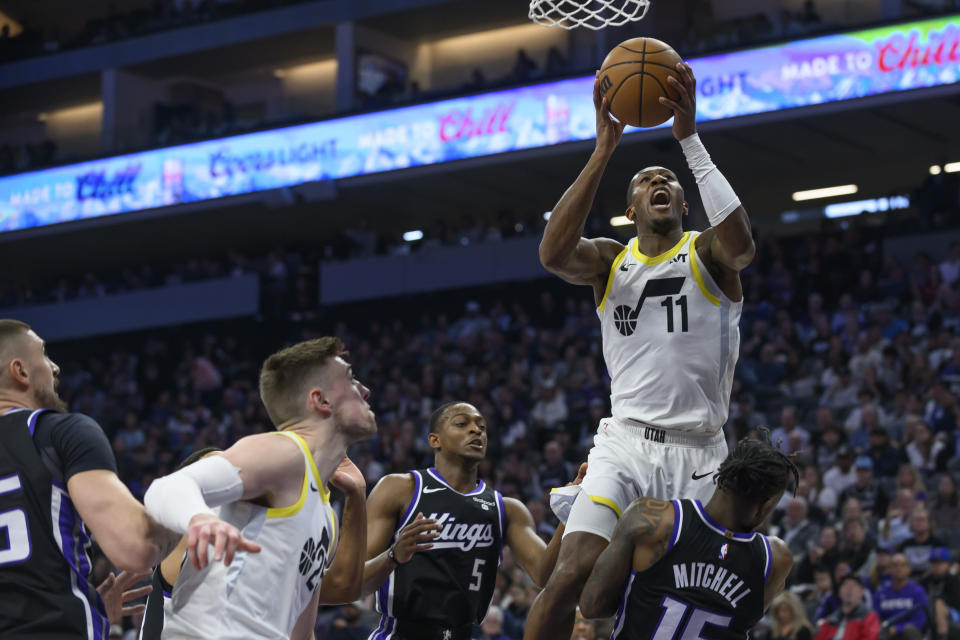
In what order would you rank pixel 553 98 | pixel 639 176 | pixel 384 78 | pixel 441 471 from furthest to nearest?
pixel 384 78
pixel 553 98
pixel 441 471
pixel 639 176

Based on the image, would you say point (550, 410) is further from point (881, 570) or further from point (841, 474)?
point (881, 570)

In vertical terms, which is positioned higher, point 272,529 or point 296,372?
point 296,372

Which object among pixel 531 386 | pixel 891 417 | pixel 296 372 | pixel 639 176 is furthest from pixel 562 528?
pixel 531 386

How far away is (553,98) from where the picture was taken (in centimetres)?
2191

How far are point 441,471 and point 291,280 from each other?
63.7 ft

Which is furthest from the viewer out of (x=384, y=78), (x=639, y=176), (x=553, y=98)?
(x=384, y=78)

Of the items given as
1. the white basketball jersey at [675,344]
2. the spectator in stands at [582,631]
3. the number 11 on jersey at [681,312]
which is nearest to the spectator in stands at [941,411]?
the spectator in stands at [582,631]

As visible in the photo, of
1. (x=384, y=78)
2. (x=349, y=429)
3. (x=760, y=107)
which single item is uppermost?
(x=384, y=78)

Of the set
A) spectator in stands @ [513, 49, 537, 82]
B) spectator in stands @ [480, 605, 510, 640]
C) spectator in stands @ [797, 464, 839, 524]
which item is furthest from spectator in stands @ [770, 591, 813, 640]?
spectator in stands @ [513, 49, 537, 82]

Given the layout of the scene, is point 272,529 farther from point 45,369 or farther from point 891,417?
point 891,417

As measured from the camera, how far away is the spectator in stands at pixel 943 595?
10305 millimetres

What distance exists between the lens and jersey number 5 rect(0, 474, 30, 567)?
12.6 feet

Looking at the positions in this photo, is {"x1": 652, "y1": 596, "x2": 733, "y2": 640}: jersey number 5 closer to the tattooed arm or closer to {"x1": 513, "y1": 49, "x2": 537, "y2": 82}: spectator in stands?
the tattooed arm

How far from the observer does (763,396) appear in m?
16.3
